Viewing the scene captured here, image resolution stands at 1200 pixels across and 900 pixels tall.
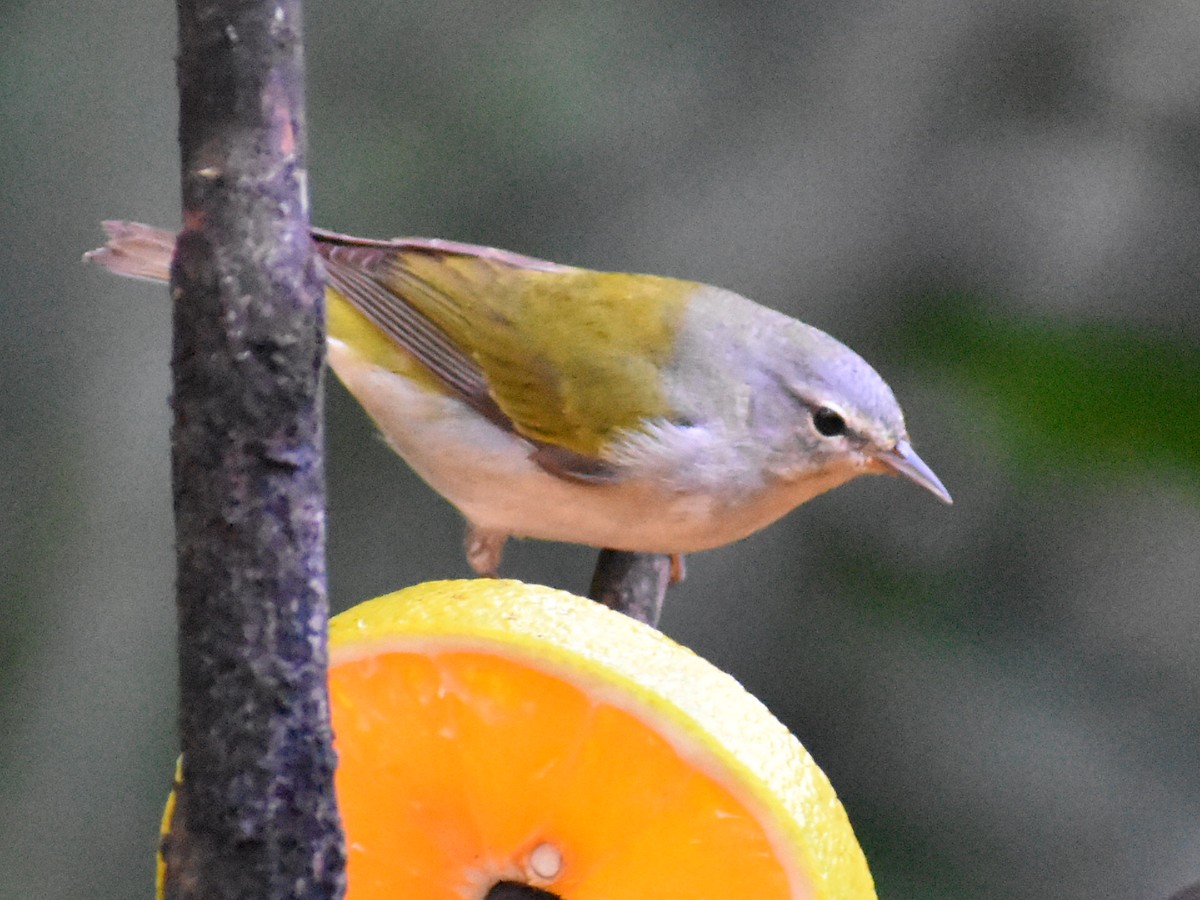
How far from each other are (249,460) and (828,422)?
0.91 metres

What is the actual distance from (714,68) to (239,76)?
1709 millimetres

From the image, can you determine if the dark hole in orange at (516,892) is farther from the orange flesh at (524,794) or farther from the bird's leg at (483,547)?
the bird's leg at (483,547)

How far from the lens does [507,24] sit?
78.7 inches

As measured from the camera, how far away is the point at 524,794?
1.97ft

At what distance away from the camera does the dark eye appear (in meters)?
1.27

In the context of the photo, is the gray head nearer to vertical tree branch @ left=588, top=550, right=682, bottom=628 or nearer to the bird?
the bird

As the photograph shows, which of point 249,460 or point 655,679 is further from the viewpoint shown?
point 655,679

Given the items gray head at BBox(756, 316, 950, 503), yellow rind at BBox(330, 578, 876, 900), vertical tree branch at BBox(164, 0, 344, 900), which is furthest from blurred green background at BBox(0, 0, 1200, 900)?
vertical tree branch at BBox(164, 0, 344, 900)

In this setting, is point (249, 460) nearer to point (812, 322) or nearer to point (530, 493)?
point (530, 493)

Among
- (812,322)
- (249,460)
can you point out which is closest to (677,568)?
(812,322)

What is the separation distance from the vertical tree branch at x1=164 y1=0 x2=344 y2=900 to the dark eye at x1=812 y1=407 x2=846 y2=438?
2.89 ft

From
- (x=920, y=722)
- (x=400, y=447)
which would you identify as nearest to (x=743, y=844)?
(x=400, y=447)

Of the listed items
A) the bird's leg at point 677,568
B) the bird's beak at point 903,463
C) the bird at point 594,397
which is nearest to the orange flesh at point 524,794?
the bird at point 594,397

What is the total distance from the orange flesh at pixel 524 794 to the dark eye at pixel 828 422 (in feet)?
2.29
